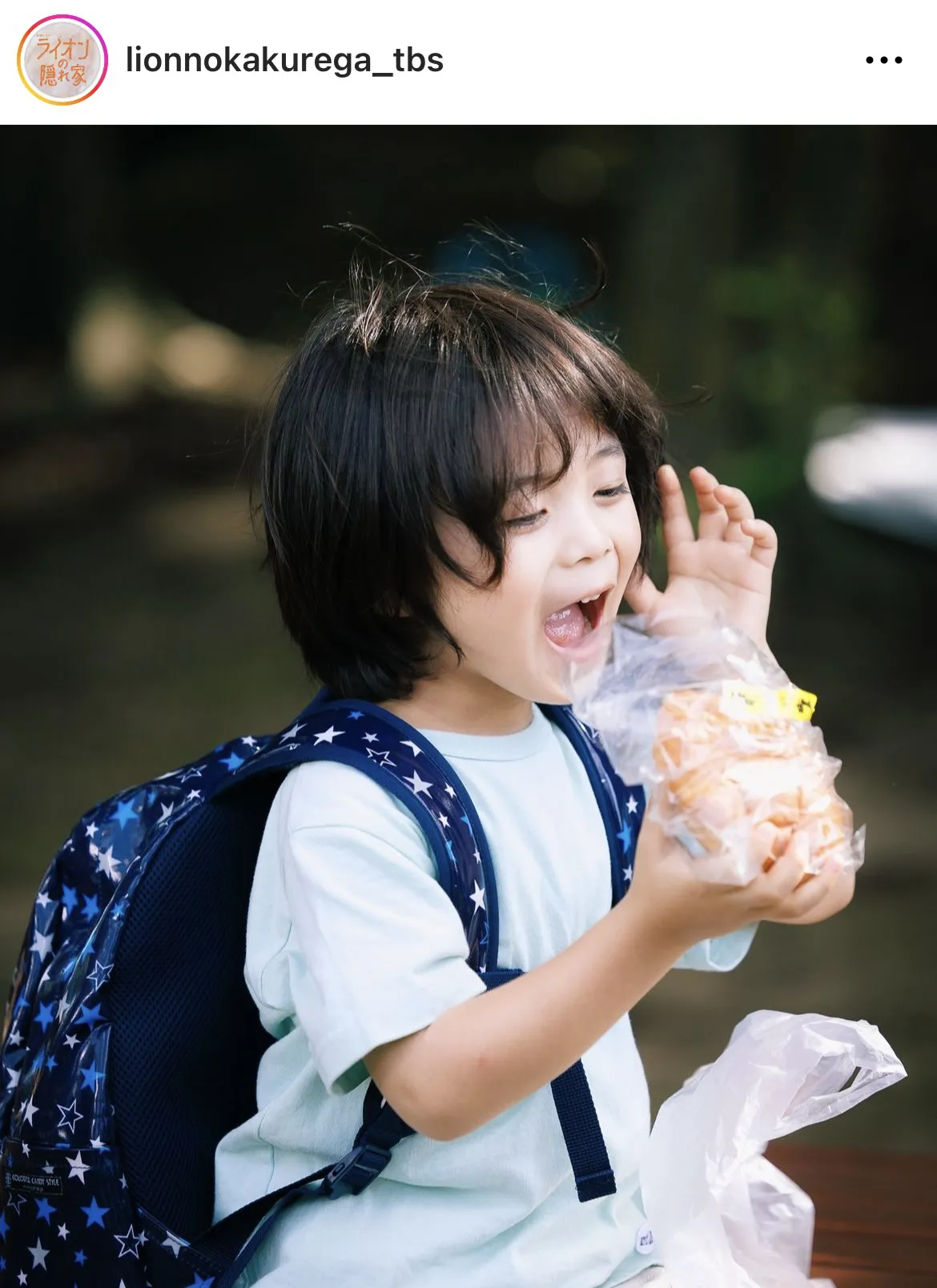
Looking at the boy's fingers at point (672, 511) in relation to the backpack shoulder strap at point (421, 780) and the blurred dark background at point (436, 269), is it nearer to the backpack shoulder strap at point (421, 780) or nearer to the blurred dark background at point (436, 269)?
the backpack shoulder strap at point (421, 780)

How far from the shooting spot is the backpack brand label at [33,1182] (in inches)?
42.7

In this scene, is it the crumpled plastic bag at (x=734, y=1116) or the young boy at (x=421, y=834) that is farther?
the crumpled plastic bag at (x=734, y=1116)

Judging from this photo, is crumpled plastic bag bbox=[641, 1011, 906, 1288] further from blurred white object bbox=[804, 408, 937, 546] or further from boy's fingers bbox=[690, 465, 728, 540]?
blurred white object bbox=[804, 408, 937, 546]

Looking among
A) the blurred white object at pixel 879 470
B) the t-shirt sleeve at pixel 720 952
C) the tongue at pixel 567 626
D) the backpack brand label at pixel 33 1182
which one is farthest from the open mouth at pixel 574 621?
the blurred white object at pixel 879 470

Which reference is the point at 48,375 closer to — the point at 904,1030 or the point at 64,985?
the point at 904,1030

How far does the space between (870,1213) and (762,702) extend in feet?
2.58

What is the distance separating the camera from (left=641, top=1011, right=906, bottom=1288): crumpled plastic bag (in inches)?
43.9

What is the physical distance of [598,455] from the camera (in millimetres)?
1104

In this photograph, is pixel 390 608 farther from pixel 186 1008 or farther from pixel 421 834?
pixel 186 1008

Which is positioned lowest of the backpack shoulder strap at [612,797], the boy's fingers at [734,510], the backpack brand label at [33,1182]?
the backpack brand label at [33,1182]

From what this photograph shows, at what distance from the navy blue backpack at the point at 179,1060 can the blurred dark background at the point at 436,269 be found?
178 cm

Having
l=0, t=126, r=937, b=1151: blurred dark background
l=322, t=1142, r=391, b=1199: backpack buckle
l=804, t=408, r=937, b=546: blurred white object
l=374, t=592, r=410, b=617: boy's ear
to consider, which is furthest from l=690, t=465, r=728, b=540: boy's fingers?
l=804, t=408, r=937, b=546: blurred white object
